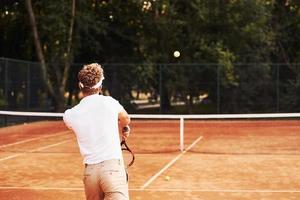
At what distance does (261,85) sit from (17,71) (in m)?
11.8

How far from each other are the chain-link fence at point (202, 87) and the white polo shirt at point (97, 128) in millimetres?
23097

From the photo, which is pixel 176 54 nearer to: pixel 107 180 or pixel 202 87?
pixel 202 87

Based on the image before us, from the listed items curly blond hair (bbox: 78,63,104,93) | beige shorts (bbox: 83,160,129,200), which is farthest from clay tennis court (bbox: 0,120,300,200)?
curly blond hair (bbox: 78,63,104,93)

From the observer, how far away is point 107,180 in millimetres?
3910

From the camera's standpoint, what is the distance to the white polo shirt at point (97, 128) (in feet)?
13.0

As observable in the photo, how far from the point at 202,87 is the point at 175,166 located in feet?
53.7

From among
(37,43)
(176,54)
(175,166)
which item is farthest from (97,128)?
(176,54)

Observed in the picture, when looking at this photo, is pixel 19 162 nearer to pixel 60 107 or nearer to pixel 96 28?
pixel 60 107

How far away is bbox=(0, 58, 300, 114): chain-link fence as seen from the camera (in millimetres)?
27281

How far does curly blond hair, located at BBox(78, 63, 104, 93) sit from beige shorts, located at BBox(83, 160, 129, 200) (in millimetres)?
554

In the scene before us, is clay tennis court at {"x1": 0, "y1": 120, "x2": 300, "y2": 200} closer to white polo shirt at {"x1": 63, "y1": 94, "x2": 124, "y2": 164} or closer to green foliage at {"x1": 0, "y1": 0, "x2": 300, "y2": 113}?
white polo shirt at {"x1": 63, "y1": 94, "x2": 124, "y2": 164}

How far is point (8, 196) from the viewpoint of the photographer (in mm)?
8375

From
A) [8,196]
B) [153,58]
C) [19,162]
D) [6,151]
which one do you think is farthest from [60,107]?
[8,196]

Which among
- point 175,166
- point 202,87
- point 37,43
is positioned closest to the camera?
point 175,166
